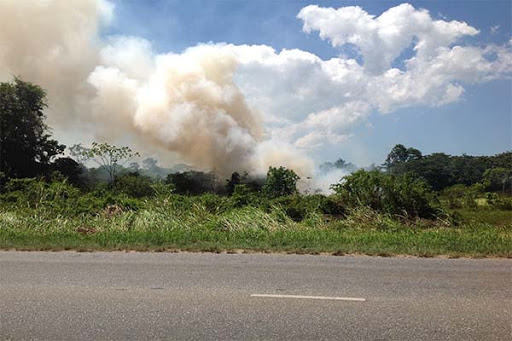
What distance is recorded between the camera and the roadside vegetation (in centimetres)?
955

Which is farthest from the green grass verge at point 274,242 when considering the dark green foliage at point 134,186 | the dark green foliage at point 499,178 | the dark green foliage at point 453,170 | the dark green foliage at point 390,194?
the dark green foliage at point 499,178

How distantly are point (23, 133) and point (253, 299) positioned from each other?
3308 cm

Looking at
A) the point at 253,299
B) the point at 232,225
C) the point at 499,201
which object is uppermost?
the point at 499,201

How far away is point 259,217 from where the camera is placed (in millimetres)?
13461

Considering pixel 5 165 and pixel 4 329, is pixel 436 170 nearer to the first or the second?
pixel 5 165

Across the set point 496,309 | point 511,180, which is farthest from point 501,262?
point 511,180

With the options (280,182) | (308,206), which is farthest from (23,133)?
(308,206)

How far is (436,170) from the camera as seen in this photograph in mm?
34250

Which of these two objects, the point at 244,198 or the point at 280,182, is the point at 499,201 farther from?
the point at 244,198

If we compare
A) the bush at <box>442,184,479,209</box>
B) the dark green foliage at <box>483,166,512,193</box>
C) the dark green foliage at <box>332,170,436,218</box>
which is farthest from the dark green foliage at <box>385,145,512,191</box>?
the dark green foliage at <box>332,170,436,218</box>

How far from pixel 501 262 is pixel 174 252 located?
606cm

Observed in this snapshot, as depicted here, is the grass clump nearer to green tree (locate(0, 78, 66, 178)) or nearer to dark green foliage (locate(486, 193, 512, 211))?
dark green foliage (locate(486, 193, 512, 211))

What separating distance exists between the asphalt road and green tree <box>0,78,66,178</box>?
28.1 metres

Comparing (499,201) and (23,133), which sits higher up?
(23,133)
